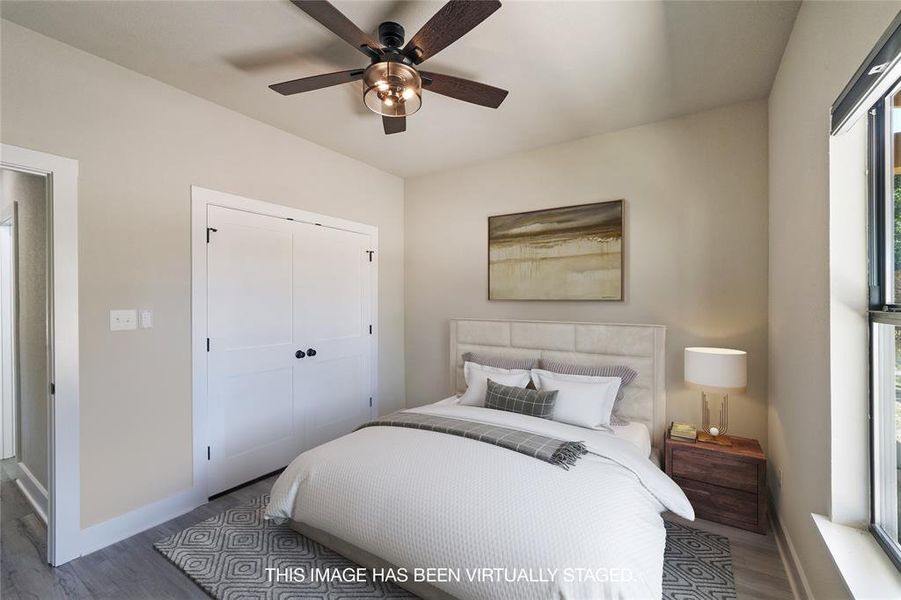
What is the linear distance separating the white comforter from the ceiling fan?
1.80 metres

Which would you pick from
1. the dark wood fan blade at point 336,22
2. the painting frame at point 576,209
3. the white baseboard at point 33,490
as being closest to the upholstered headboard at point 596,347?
the painting frame at point 576,209

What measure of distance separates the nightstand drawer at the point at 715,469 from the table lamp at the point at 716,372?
14 cm

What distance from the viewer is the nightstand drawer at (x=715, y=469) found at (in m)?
2.32

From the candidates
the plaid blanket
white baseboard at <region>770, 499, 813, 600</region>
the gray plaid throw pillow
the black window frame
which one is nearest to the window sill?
the black window frame

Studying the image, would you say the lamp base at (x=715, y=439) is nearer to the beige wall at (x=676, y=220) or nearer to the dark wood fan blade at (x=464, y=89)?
the beige wall at (x=676, y=220)

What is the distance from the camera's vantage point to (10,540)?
2.26 meters

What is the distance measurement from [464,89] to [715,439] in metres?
2.65

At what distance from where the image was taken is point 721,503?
7.85ft

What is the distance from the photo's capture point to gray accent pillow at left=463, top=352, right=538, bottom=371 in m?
3.37

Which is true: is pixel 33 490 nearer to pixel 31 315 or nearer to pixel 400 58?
pixel 31 315

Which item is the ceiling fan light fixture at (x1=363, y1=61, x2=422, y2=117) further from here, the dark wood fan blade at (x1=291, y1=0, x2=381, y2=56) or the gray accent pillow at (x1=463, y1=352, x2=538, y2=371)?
the gray accent pillow at (x1=463, y1=352, x2=538, y2=371)

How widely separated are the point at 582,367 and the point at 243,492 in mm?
2711

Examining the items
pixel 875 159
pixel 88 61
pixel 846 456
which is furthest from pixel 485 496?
pixel 88 61

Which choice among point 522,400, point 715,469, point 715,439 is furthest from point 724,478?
point 522,400
